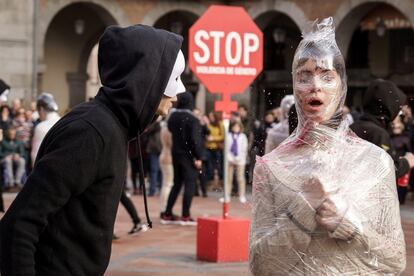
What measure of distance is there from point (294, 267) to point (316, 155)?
0.40 meters

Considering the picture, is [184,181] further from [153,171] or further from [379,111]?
[379,111]

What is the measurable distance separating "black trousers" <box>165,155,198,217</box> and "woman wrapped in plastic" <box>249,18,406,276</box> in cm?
883

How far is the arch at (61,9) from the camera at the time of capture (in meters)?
25.1

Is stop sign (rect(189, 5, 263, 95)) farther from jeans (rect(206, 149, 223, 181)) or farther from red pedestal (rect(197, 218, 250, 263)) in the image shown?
jeans (rect(206, 149, 223, 181))

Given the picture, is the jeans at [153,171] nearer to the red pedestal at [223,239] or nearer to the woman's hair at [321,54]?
the red pedestal at [223,239]

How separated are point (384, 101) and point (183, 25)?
24172mm

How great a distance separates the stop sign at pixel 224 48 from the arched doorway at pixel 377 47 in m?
14.8

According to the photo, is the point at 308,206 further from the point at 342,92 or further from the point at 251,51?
the point at 251,51

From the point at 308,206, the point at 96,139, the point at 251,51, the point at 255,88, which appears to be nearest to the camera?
the point at 96,139

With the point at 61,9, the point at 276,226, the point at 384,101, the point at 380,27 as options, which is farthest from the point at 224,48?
the point at 61,9

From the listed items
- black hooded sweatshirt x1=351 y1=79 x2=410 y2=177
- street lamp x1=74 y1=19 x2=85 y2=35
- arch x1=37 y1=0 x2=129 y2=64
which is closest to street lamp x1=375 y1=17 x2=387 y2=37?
arch x1=37 y1=0 x2=129 y2=64

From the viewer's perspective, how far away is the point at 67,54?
29.8 metres

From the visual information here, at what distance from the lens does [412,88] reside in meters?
24.9

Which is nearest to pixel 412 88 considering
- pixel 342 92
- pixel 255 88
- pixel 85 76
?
pixel 255 88
